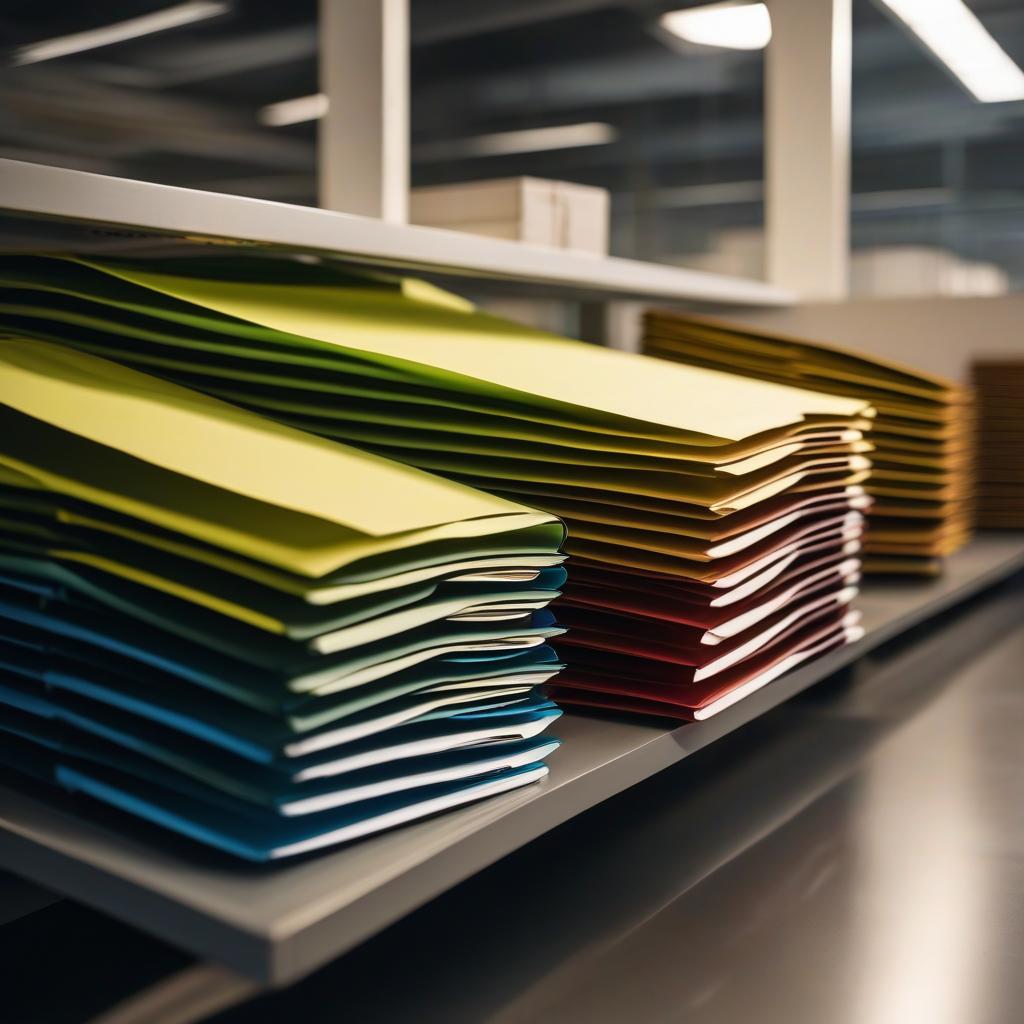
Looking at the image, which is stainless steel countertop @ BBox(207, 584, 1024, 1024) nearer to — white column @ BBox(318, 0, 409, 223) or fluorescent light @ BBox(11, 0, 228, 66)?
white column @ BBox(318, 0, 409, 223)

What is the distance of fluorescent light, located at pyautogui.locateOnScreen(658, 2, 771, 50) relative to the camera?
10.2 feet

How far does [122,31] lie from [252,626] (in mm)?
3409

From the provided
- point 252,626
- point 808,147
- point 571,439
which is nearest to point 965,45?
point 808,147

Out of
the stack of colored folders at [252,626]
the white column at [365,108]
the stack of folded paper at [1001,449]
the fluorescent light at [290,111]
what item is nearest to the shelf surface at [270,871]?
the stack of colored folders at [252,626]

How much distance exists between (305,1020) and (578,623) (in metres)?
0.27

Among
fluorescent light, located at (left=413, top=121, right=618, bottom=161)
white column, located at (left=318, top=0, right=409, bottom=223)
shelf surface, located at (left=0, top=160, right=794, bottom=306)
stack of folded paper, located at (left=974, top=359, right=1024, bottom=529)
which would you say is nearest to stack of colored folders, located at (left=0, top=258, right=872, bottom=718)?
shelf surface, located at (left=0, top=160, right=794, bottom=306)

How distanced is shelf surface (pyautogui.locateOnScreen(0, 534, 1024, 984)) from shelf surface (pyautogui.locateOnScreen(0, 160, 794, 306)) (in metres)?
0.30

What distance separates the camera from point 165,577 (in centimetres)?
48

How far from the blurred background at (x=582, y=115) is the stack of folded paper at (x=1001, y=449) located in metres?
1.01

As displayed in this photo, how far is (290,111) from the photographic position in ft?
14.6

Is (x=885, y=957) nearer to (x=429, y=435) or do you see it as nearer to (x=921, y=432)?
(x=429, y=435)

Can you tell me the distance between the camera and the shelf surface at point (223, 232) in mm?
599

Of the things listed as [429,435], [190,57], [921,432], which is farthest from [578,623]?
[190,57]

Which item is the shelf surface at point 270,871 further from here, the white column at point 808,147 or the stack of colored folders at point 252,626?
the white column at point 808,147
